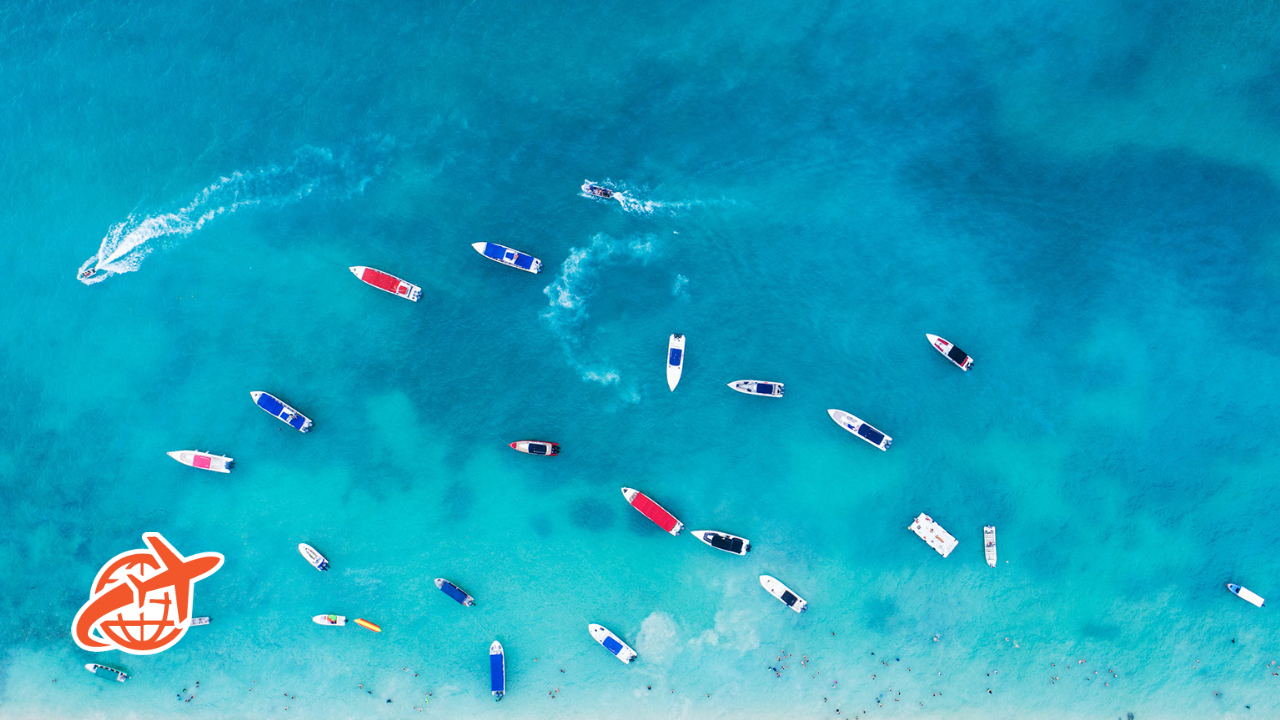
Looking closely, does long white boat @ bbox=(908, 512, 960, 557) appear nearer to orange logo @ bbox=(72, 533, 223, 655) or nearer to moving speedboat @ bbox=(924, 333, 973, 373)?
moving speedboat @ bbox=(924, 333, 973, 373)

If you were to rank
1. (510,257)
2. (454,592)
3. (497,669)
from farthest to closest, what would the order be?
1. (497,669)
2. (454,592)
3. (510,257)

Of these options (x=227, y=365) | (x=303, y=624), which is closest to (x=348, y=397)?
(x=227, y=365)

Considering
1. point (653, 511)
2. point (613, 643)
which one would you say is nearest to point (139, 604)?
point (613, 643)

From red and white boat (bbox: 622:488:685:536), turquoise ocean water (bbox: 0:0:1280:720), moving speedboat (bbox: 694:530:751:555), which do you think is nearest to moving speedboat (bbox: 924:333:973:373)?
turquoise ocean water (bbox: 0:0:1280:720)

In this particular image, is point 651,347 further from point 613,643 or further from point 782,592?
point 613,643

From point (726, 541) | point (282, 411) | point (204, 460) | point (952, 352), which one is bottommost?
point (204, 460)

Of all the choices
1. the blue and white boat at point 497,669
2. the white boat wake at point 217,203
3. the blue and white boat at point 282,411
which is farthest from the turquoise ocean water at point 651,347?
the blue and white boat at point 282,411
